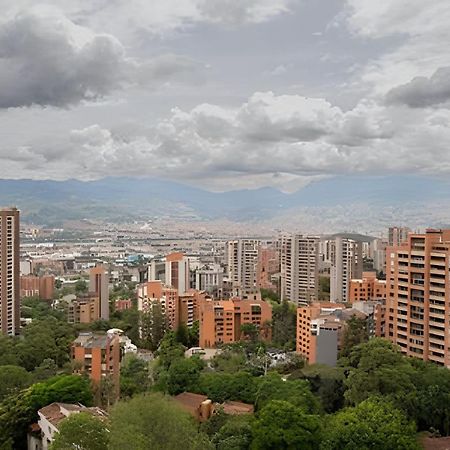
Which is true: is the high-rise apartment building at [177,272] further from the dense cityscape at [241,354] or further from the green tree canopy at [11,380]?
the green tree canopy at [11,380]

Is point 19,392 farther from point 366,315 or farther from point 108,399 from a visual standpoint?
point 366,315

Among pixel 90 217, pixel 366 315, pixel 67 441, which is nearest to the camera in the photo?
pixel 67 441

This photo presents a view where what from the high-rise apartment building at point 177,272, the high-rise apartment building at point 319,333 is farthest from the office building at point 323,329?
the high-rise apartment building at point 177,272

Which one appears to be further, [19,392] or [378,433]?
[19,392]

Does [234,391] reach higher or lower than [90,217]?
lower

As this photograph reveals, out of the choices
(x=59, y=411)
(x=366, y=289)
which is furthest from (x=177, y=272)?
(x=59, y=411)

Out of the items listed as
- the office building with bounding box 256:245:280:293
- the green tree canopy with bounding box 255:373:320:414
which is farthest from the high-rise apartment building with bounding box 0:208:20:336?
the office building with bounding box 256:245:280:293

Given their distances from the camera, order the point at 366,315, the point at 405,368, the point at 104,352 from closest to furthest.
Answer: the point at 405,368
the point at 104,352
the point at 366,315

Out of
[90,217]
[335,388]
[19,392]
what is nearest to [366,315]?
[335,388]
